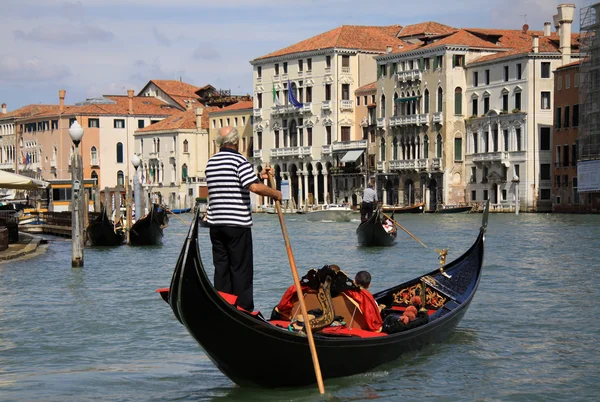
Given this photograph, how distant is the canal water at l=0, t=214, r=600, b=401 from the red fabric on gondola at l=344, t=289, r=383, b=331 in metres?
0.23

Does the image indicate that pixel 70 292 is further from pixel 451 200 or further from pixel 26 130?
pixel 26 130

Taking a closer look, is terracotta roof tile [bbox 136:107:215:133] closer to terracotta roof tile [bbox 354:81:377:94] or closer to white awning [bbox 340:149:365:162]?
terracotta roof tile [bbox 354:81:377:94]

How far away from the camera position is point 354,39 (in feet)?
144

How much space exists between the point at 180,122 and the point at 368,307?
46.1m

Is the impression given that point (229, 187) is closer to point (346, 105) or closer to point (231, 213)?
point (231, 213)

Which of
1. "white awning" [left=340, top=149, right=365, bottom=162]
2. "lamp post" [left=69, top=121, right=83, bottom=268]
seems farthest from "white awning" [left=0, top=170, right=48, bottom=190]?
"white awning" [left=340, top=149, right=365, bottom=162]

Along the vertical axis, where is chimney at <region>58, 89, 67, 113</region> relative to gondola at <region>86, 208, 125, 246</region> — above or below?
above

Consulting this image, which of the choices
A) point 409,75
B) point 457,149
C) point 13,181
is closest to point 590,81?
point 457,149

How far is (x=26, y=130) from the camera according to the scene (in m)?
58.2

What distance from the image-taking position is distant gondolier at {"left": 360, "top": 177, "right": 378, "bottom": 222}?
15.5 metres

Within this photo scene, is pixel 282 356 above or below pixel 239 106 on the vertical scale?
below

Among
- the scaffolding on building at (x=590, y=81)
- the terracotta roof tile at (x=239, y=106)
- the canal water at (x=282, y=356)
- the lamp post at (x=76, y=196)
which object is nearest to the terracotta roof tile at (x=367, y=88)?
the terracotta roof tile at (x=239, y=106)

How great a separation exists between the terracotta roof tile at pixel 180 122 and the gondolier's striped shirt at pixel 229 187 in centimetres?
4590

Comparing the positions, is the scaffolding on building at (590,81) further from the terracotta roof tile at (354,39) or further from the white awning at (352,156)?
the terracotta roof tile at (354,39)
